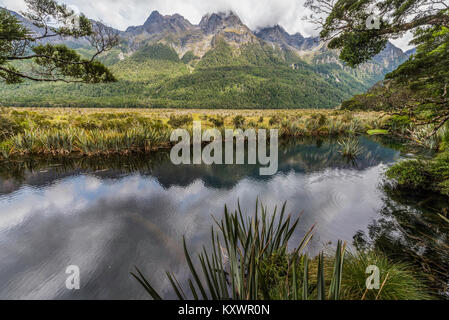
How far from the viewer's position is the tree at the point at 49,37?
22.7 ft

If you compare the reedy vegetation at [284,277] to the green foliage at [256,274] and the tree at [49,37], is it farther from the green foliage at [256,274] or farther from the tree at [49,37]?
the tree at [49,37]

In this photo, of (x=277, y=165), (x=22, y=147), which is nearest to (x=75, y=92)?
(x=22, y=147)

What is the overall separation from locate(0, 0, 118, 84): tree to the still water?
14.6 ft

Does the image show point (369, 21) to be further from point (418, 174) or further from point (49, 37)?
point (49, 37)

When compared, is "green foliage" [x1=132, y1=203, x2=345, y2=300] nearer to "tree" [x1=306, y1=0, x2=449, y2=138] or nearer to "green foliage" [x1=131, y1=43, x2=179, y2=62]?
Result: "tree" [x1=306, y1=0, x2=449, y2=138]

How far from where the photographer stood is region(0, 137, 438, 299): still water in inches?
136

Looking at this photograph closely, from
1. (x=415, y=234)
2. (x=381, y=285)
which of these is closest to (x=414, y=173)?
(x=415, y=234)

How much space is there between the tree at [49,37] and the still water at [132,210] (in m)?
4.44

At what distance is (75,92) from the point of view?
98.2m

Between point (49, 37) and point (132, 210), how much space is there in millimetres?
8738

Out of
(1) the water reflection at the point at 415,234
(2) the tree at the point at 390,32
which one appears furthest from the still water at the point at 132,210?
(2) the tree at the point at 390,32

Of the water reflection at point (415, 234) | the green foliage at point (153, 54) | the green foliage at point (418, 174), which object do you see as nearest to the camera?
the water reflection at point (415, 234)

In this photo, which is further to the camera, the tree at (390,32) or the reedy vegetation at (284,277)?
the tree at (390,32)
